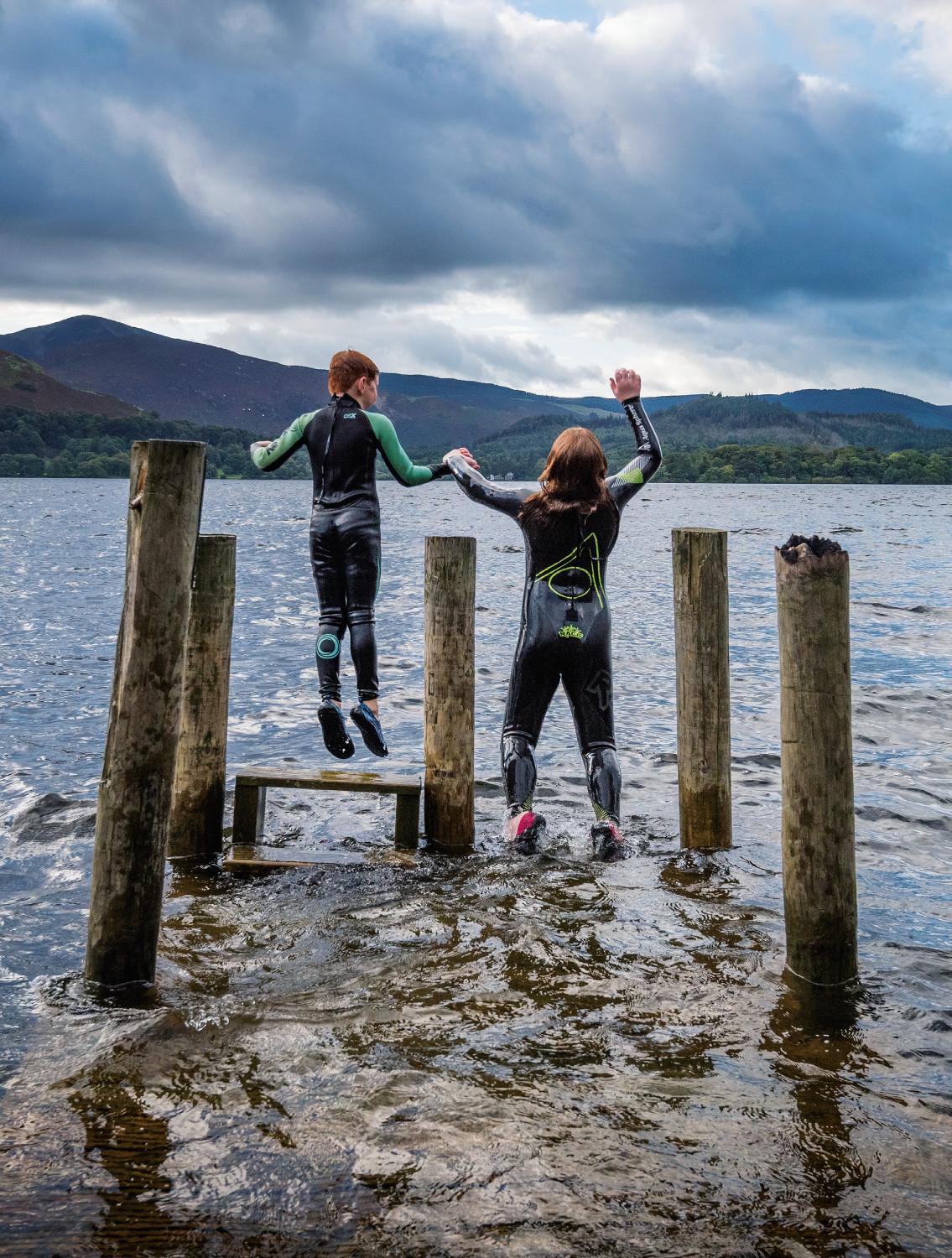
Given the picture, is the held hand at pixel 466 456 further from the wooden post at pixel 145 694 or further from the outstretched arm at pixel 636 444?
the wooden post at pixel 145 694

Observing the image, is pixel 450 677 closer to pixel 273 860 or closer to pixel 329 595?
pixel 329 595

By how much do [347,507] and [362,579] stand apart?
1.94 ft

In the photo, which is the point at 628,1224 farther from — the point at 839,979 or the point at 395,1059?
the point at 839,979

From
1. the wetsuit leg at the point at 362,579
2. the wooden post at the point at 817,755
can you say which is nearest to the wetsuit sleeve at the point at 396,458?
the wetsuit leg at the point at 362,579

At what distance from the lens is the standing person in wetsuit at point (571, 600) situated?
28.7 ft

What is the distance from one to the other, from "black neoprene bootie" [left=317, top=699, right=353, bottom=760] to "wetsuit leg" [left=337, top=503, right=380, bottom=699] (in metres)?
0.28

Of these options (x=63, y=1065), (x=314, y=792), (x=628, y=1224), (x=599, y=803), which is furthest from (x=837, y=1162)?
(x=314, y=792)

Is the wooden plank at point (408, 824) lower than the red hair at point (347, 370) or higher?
lower

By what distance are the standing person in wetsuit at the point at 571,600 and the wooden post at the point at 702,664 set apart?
2.01 feet

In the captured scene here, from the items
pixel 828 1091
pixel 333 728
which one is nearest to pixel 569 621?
pixel 333 728

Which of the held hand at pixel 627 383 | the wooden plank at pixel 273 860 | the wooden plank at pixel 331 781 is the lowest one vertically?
the wooden plank at pixel 273 860

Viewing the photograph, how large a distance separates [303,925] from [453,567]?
2959mm

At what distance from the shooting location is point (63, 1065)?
5.89 m

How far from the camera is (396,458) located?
902cm
